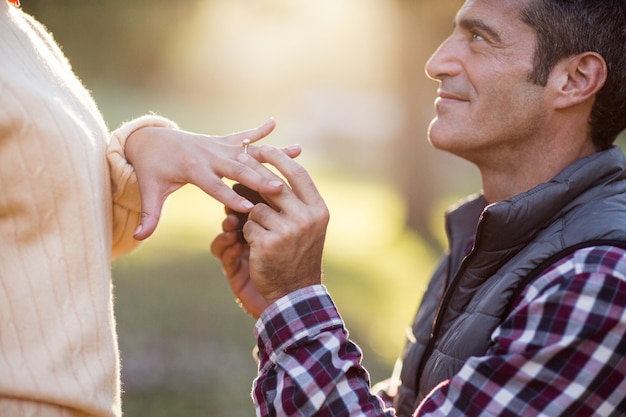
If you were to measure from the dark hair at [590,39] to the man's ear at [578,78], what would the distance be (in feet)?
0.08

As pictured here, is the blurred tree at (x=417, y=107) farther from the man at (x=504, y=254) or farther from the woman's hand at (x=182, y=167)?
the woman's hand at (x=182, y=167)

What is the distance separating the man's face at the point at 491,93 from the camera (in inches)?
114

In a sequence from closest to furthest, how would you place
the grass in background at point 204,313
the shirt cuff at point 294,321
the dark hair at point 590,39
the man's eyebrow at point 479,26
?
the shirt cuff at point 294,321
the dark hair at point 590,39
the man's eyebrow at point 479,26
the grass in background at point 204,313

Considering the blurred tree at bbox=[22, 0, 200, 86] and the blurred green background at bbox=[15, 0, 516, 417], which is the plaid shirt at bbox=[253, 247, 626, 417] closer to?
the blurred green background at bbox=[15, 0, 516, 417]

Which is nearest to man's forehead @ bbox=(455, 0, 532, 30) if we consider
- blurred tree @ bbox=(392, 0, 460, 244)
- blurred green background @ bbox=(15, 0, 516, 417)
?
blurred green background @ bbox=(15, 0, 516, 417)

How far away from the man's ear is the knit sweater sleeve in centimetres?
145

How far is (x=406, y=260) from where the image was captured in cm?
1038

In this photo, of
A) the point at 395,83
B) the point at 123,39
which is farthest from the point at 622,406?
the point at 395,83

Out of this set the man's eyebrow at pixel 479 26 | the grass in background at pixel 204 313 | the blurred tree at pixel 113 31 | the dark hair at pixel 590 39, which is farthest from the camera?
the blurred tree at pixel 113 31

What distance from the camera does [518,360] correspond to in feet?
6.90

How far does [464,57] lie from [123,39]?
26.5 feet

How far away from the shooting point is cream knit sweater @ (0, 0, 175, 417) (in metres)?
1.67

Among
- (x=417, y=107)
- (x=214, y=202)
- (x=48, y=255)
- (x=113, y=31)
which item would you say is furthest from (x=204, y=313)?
(x=214, y=202)

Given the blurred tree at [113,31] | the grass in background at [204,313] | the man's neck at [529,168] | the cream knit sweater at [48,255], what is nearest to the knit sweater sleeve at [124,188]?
the cream knit sweater at [48,255]
